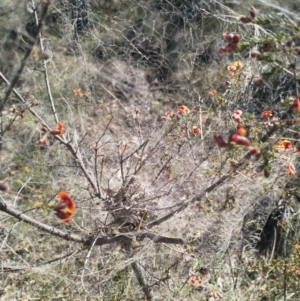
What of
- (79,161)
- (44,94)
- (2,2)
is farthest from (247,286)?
(2,2)

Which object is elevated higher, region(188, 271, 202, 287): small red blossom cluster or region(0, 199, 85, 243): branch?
region(0, 199, 85, 243): branch

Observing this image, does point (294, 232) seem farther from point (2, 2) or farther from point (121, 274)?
point (2, 2)

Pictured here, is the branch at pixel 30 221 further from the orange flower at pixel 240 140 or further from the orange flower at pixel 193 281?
the orange flower at pixel 240 140

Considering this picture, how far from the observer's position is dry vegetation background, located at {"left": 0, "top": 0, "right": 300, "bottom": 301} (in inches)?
89.5

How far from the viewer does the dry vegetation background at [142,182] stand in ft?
7.46

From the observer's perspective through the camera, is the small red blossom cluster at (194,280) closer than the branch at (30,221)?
No

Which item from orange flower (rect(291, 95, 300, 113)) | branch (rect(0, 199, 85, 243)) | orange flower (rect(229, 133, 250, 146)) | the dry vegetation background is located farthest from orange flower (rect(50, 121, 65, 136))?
orange flower (rect(291, 95, 300, 113))

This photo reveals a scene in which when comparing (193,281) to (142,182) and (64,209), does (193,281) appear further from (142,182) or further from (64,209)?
(64,209)

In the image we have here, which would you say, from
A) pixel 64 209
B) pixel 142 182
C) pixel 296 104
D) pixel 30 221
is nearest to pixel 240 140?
pixel 296 104

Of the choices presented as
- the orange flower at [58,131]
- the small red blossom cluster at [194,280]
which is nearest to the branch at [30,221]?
the orange flower at [58,131]

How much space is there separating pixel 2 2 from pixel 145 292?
2.33 metres

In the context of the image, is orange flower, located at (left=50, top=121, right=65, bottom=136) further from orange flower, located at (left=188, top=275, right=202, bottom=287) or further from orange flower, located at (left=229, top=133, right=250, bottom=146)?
orange flower, located at (left=188, top=275, right=202, bottom=287)

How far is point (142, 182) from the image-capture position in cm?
272

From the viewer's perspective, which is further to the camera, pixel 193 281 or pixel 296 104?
pixel 193 281
